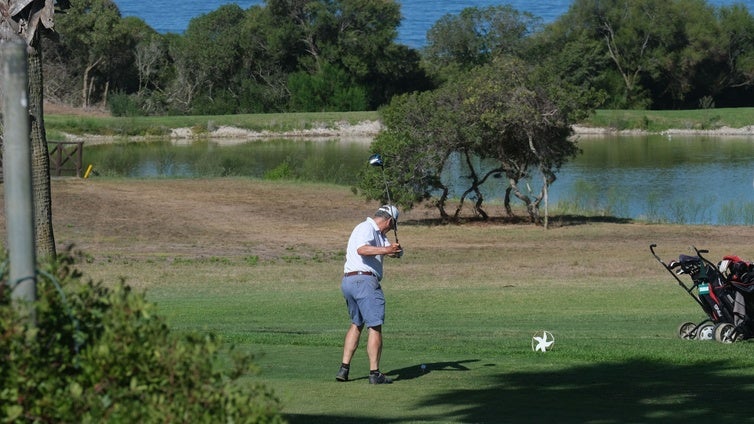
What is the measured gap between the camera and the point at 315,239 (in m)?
31.0

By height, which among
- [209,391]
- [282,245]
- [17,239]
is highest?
[17,239]

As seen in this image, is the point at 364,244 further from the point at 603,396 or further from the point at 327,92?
the point at 327,92

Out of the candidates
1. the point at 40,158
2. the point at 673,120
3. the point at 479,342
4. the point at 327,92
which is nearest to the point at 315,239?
the point at 40,158

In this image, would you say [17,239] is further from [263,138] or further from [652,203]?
[263,138]

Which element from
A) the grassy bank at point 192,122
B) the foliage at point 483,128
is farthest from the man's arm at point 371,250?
the grassy bank at point 192,122

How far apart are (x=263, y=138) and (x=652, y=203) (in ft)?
157

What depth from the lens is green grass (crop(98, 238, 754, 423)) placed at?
9477mm

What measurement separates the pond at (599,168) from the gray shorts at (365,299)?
27.0 meters

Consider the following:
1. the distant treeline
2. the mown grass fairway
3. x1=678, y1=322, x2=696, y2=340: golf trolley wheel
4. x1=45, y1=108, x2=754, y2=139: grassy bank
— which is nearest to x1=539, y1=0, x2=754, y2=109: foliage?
the distant treeline

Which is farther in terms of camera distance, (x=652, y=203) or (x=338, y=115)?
(x=338, y=115)

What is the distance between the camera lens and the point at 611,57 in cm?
10019

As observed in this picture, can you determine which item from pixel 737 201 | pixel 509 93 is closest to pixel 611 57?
pixel 737 201

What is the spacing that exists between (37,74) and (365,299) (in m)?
5.33

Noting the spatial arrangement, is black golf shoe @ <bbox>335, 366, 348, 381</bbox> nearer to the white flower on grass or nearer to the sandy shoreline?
the white flower on grass
